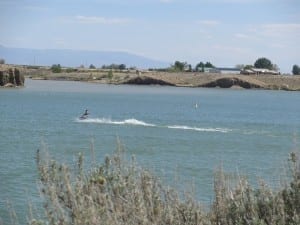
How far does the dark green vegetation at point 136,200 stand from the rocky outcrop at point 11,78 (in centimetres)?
16613

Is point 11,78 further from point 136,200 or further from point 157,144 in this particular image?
point 136,200

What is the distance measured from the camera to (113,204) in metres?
8.49

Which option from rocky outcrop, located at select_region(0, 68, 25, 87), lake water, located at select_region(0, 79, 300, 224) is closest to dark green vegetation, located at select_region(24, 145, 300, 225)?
lake water, located at select_region(0, 79, 300, 224)

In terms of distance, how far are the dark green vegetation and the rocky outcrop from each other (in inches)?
6541

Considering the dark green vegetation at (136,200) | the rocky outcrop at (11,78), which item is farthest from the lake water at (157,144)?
the rocky outcrop at (11,78)

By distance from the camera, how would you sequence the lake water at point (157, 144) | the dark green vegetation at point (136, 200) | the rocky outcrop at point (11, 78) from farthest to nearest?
the rocky outcrop at point (11, 78), the lake water at point (157, 144), the dark green vegetation at point (136, 200)

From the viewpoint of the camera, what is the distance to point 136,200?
8.16m

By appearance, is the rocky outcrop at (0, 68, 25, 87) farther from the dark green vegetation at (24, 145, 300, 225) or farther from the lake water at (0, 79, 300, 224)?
the dark green vegetation at (24, 145, 300, 225)

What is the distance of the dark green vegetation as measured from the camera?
311 inches

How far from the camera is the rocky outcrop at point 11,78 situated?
17375 centimetres

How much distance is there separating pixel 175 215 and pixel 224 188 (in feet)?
3.64

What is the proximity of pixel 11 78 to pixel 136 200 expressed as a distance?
173 m

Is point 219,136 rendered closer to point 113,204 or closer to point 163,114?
point 163,114

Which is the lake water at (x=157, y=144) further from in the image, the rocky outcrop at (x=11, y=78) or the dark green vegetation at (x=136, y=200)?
the rocky outcrop at (x=11, y=78)
